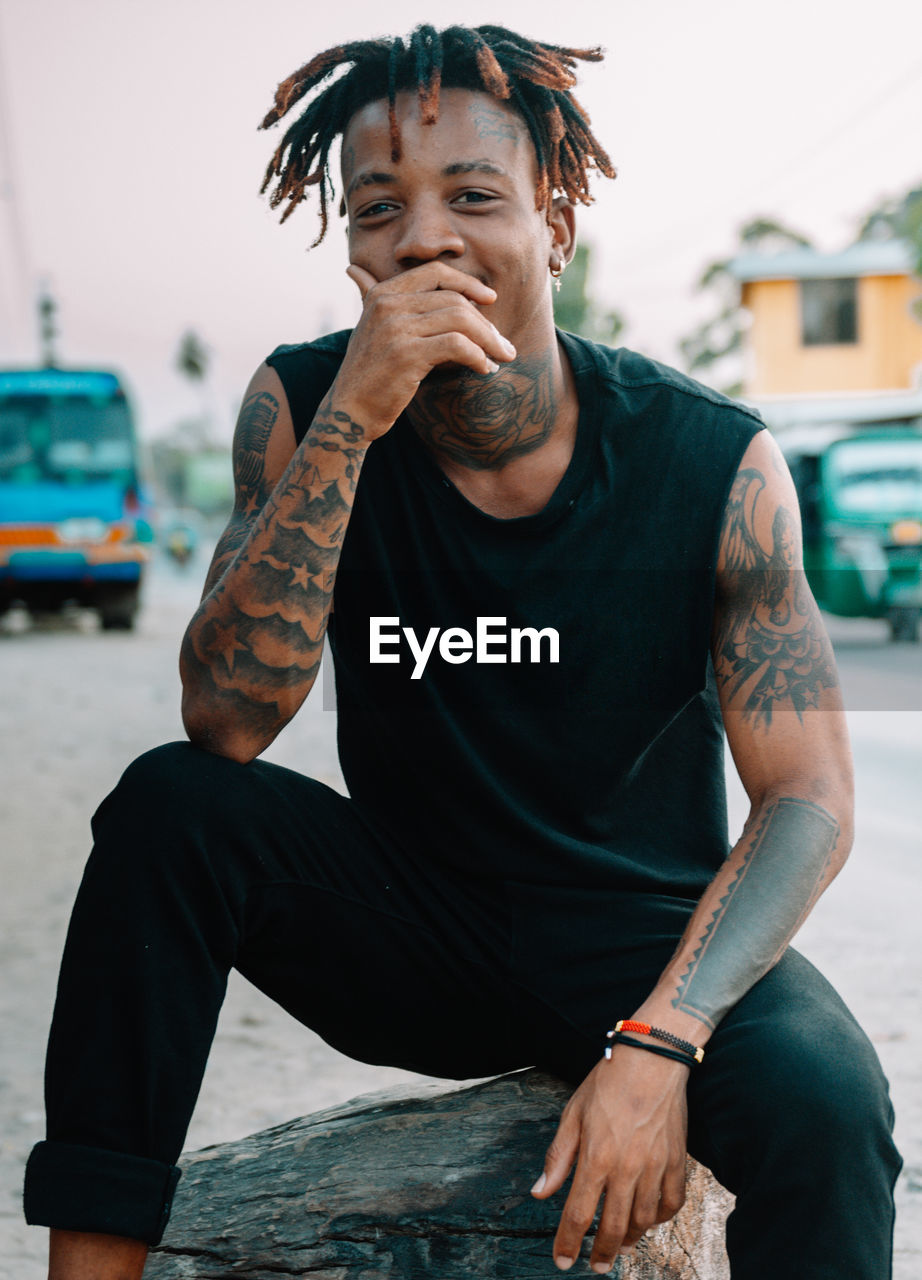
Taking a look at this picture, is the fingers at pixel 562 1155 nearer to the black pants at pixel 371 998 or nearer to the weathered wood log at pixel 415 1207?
the black pants at pixel 371 998

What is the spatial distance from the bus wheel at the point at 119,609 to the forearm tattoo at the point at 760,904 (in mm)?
15910

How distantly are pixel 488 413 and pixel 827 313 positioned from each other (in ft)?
95.8

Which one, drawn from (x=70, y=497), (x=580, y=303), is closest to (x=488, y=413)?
(x=70, y=497)

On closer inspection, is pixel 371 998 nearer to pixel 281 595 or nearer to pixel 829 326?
pixel 281 595

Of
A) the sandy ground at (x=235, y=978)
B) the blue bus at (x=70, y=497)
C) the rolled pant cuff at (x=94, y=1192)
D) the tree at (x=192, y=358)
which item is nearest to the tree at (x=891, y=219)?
the blue bus at (x=70, y=497)

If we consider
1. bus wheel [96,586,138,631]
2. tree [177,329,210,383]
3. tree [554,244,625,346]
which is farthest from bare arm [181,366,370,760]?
tree [177,329,210,383]

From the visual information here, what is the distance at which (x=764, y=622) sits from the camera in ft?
7.14

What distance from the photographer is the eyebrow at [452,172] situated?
7.43 ft

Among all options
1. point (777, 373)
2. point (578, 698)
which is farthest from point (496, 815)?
point (777, 373)

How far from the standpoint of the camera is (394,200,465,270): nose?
221cm

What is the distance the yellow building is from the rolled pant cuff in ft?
92.0

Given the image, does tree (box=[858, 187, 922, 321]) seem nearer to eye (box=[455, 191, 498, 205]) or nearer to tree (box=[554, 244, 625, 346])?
tree (box=[554, 244, 625, 346])

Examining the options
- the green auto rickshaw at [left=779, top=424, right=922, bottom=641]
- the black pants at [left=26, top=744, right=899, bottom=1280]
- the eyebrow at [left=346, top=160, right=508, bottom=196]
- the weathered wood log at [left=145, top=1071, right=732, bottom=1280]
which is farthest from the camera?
the green auto rickshaw at [left=779, top=424, right=922, bottom=641]

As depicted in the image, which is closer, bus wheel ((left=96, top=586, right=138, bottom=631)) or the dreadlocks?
the dreadlocks
